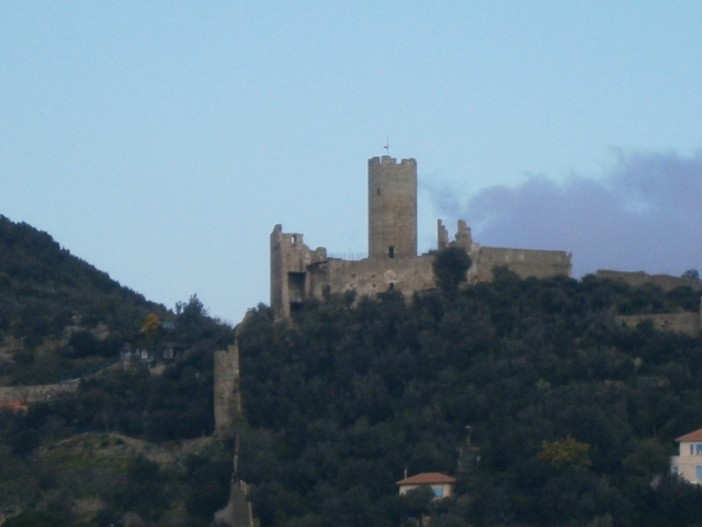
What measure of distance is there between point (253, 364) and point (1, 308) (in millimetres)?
16073

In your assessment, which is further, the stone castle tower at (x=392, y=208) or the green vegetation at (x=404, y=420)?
the stone castle tower at (x=392, y=208)

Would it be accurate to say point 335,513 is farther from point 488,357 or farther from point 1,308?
point 1,308

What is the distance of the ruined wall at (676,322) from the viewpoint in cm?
5181

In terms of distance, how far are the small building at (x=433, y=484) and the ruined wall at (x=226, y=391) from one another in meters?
5.66

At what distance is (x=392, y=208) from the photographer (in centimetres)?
5531

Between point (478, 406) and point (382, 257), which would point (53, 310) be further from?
point (478, 406)

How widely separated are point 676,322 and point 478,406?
5.98 meters

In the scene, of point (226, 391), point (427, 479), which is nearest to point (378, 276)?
point (226, 391)

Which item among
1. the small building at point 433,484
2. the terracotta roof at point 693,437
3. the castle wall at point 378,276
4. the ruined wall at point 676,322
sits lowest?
the small building at point 433,484

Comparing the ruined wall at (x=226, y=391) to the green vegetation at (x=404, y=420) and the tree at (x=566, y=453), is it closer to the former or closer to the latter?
the green vegetation at (x=404, y=420)

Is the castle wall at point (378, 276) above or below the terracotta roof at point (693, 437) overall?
above

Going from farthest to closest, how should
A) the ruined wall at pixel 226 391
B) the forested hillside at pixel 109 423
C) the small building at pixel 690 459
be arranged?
the ruined wall at pixel 226 391
the forested hillside at pixel 109 423
the small building at pixel 690 459

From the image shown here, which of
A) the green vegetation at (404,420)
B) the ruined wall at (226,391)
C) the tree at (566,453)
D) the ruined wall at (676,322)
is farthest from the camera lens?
the ruined wall at (676,322)

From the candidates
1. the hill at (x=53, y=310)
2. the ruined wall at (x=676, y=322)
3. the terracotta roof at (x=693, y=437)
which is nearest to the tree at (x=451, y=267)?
the ruined wall at (x=676, y=322)
